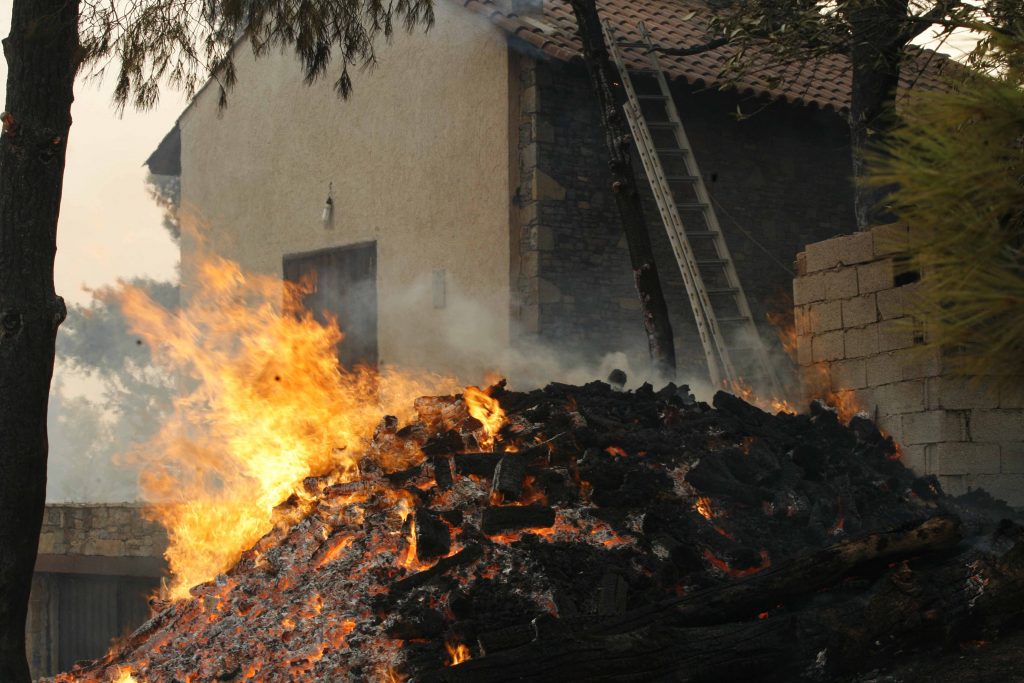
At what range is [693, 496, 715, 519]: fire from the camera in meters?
7.33

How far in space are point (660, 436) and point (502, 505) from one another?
5.37ft

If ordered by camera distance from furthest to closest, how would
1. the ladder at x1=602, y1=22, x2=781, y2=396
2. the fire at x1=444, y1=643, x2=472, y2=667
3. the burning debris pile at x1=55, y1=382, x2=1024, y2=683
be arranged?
the ladder at x1=602, y1=22, x2=781, y2=396
the fire at x1=444, y1=643, x2=472, y2=667
the burning debris pile at x1=55, y1=382, x2=1024, y2=683

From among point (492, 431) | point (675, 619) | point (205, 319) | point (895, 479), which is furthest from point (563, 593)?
point (205, 319)

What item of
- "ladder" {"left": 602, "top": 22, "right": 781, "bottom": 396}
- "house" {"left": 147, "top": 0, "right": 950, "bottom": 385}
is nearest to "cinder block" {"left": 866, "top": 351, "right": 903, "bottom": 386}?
"ladder" {"left": 602, "top": 22, "right": 781, "bottom": 396}

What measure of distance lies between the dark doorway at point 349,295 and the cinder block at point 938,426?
278 inches

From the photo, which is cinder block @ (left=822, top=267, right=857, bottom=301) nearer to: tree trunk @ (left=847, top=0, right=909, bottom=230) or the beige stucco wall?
tree trunk @ (left=847, top=0, right=909, bottom=230)

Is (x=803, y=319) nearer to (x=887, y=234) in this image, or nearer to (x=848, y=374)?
(x=848, y=374)

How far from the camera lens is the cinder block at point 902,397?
27.9 ft

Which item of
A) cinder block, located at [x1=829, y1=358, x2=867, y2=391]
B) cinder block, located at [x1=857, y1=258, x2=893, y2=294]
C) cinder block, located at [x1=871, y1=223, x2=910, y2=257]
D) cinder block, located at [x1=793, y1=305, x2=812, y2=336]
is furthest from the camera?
cinder block, located at [x1=793, y1=305, x2=812, y2=336]

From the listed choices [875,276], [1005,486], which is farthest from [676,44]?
[1005,486]

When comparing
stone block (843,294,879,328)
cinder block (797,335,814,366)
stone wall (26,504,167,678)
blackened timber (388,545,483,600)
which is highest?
stone block (843,294,879,328)

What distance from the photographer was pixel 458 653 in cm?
604

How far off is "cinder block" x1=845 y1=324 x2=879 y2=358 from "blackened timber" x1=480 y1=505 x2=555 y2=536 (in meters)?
3.41

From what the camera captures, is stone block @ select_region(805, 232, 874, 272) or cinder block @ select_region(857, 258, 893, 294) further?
stone block @ select_region(805, 232, 874, 272)
